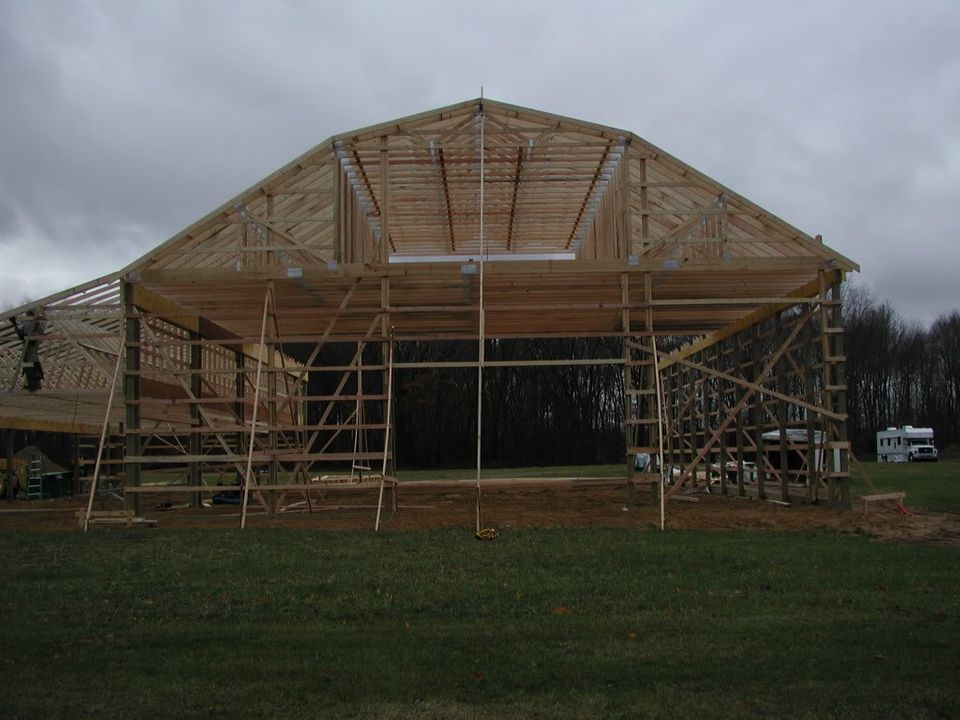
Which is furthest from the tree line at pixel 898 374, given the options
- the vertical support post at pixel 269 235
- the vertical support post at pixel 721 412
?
the vertical support post at pixel 269 235

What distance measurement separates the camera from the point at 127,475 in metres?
15.6

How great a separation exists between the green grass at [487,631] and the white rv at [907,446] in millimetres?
42826

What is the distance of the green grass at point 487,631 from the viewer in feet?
16.5

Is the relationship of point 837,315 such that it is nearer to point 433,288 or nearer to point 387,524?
point 433,288

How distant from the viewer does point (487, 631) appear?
664cm

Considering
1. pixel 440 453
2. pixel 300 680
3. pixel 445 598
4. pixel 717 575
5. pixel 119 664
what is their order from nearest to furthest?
1. pixel 300 680
2. pixel 119 664
3. pixel 445 598
4. pixel 717 575
5. pixel 440 453

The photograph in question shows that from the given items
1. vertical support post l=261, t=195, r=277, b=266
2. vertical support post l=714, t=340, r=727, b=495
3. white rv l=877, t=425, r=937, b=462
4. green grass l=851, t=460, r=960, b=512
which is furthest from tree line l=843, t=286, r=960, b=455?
vertical support post l=261, t=195, r=277, b=266

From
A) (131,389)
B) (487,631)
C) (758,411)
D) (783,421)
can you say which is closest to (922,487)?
(758,411)

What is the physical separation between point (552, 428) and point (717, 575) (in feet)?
150

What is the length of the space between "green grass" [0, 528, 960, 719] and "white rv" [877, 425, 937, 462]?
4283 cm

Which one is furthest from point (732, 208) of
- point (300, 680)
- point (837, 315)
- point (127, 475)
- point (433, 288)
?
point (300, 680)

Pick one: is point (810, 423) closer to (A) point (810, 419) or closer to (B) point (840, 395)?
(A) point (810, 419)

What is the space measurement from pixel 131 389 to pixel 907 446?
45695 millimetres

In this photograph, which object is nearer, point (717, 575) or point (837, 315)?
point (717, 575)
